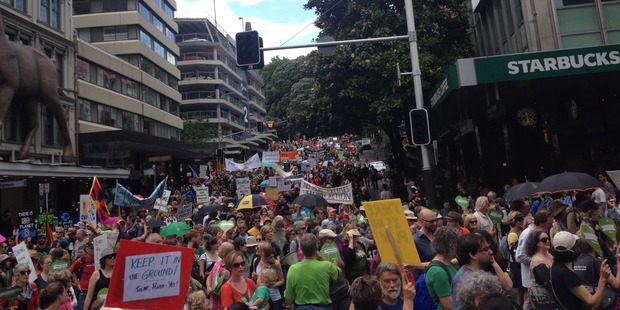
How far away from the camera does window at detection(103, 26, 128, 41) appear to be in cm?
4194

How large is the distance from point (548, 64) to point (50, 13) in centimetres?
2822

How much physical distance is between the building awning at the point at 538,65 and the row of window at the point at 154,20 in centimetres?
3529

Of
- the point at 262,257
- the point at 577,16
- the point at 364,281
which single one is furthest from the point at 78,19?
the point at 364,281

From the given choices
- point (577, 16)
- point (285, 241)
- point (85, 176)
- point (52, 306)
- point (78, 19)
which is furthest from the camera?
point (78, 19)


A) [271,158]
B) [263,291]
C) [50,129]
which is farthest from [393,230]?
[50,129]

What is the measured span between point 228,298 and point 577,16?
1693 centimetres

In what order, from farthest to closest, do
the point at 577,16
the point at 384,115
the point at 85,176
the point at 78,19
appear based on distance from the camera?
the point at 78,19
the point at 85,176
the point at 384,115
the point at 577,16

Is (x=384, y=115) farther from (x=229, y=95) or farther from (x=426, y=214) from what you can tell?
(x=229, y=95)

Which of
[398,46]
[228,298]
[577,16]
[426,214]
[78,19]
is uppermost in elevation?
[78,19]

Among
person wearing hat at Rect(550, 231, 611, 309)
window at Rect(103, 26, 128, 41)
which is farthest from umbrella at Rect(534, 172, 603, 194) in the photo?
window at Rect(103, 26, 128, 41)

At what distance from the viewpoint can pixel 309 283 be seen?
5.78m

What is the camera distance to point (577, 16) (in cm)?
1742

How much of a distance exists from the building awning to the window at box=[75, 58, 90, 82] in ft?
88.5

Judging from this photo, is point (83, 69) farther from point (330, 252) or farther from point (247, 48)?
point (330, 252)
